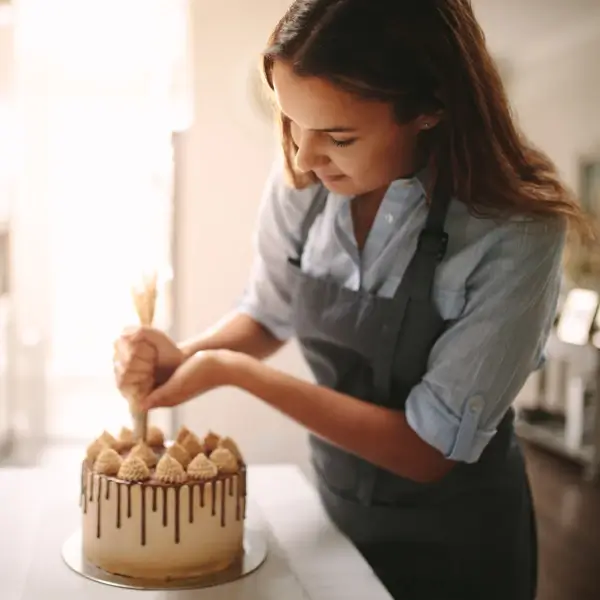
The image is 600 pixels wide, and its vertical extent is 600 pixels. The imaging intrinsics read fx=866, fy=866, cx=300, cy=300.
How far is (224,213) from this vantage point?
2346 mm

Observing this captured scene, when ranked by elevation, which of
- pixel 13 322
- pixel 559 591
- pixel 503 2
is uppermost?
pixel 503 2

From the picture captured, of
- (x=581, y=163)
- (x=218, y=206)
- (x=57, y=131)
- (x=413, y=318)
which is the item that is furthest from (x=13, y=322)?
(x=581, y=163)

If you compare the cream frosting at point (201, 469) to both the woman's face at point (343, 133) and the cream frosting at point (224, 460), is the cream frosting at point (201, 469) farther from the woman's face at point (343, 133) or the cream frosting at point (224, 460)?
the woman's face at point (343, 133)

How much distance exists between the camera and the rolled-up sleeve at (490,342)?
3.26 ft

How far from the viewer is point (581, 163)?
4.00 metres

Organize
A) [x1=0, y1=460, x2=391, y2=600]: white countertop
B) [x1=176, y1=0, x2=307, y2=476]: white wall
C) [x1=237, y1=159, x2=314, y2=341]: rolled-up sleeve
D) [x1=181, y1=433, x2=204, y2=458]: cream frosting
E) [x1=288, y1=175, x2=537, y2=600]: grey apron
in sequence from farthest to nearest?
1. [x1=176, y1=0, x2=307, y2=476]: white wall
2. [x1=237, y1=159, x2=314, y2=341]: rolled-up sleeve
3. [x1=288, y1=175, x2=537, y2=600]: grey apron
4. [x1=181, y1=433, x2=204, y2=458]: cream frosting
5. [x1=0, y1=460, x2=391, y2=600]: white countertop

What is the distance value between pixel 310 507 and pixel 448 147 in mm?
498

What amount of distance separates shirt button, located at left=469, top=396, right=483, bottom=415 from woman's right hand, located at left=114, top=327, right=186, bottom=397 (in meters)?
0.38

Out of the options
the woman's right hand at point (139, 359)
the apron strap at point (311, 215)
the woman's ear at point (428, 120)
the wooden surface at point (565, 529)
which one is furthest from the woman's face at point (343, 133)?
the wooden surface at point (565, 529)

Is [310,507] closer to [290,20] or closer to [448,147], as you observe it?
[448,147]

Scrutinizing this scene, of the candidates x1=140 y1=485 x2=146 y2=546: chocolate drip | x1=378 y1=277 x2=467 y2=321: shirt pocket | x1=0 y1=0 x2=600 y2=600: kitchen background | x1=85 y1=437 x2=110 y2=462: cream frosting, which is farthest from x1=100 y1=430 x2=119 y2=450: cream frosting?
x1=0 y1=0 x2=600 y2=600: kitchen background

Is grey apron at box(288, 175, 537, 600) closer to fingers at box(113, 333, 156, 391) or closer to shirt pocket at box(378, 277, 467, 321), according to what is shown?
shirt pocket at box(378, 277, 467, 321)

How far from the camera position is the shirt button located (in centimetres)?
101

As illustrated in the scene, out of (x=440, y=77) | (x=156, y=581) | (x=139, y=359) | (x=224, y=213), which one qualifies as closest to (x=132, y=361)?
(x=139, y=359)
